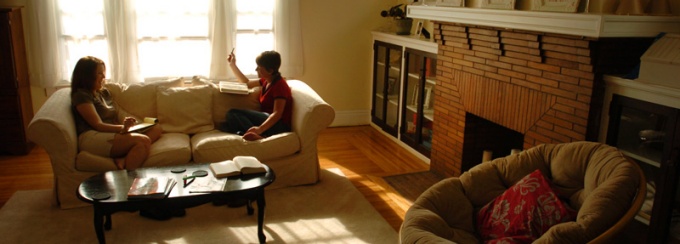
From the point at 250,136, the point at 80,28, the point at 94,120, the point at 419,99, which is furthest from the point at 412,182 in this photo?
the point at 80,28

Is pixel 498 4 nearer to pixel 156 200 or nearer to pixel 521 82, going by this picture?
pixel 521 82

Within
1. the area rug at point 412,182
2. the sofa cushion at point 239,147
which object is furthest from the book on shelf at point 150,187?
the area rug at point 412,182

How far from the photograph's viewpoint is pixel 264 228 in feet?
10.7

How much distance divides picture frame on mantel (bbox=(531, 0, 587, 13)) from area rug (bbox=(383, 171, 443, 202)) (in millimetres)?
1452

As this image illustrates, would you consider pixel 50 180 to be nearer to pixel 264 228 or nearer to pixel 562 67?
pixel 264 228

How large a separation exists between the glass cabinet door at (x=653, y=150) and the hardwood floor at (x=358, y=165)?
4.40ft

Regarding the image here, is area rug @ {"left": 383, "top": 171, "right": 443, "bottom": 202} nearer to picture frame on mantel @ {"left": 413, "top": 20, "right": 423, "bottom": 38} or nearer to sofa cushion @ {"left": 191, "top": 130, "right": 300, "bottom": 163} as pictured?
sofa cushion @ {"left": 191, "top": 130, "right": 300, "bottom": 163}

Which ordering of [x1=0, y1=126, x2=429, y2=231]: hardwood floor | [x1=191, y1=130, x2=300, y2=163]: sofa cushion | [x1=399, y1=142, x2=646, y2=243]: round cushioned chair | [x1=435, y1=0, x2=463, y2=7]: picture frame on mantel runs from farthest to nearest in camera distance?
[x1=435, y1=0, x2=463, y2=7]: picture frame on mantel < [x1=0, y1=126, x2=429, y2=231]: hardwood floor < [x1=191, y1=130, x2=300, y2=163]: sofa cushion < [x1=399, y1=142, x2=646, y2=243]: round cushioned chair

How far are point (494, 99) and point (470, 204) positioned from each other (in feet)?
4.34

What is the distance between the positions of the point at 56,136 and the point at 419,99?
106 inches

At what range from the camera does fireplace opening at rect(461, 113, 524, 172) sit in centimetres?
402

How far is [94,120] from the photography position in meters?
3.55

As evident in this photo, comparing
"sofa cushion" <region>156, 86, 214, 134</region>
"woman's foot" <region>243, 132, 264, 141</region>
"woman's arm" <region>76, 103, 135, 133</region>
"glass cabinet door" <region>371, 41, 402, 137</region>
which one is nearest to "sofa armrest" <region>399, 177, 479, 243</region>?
"woman's foot" <region>243, 132, 264, 141</region>

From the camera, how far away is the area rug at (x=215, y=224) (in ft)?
10.2
